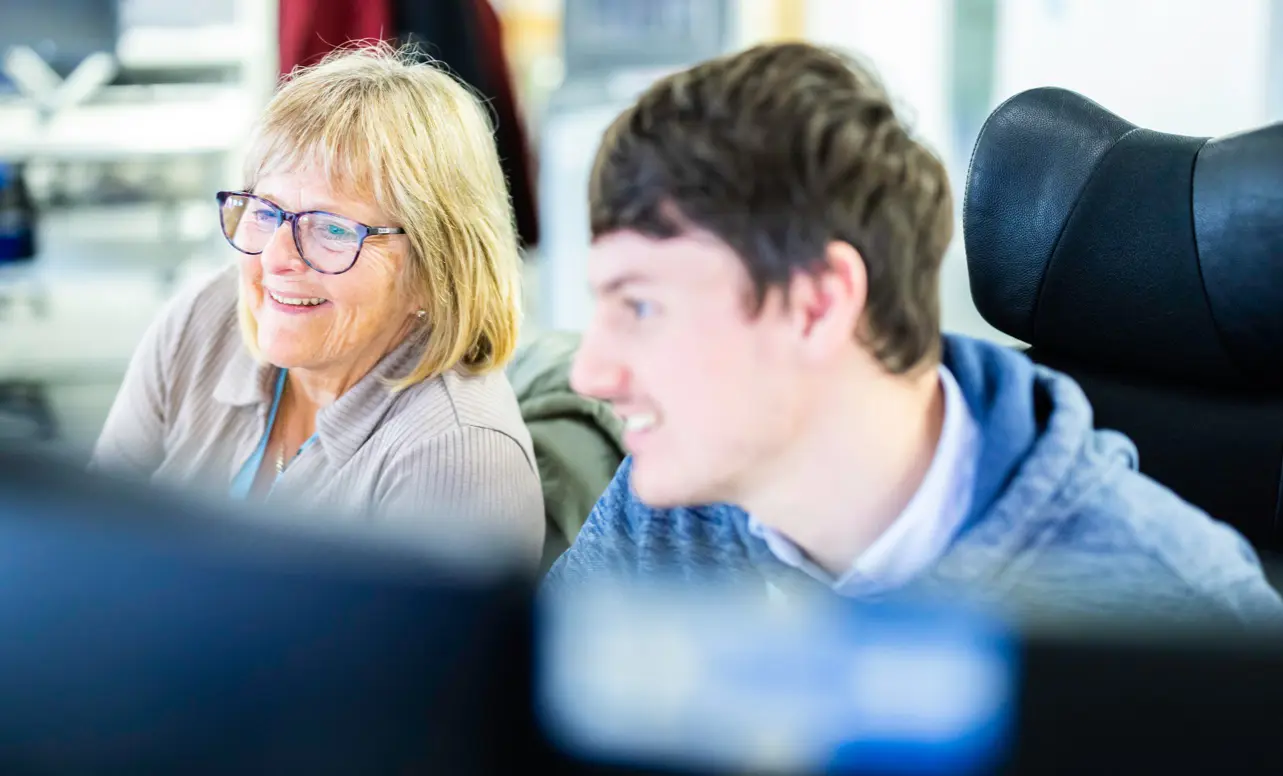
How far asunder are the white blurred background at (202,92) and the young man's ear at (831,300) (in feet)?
7.50

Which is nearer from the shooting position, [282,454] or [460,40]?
[282,454]

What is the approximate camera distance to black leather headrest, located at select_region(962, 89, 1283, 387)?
2.93ft

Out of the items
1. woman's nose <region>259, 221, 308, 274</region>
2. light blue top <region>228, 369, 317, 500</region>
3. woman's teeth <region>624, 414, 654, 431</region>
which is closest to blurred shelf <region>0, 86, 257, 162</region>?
light blue top <region>228, 369, 317, 500</region>

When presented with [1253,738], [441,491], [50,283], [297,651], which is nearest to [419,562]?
[297,651]

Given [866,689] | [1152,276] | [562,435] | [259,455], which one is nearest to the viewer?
[866,689]

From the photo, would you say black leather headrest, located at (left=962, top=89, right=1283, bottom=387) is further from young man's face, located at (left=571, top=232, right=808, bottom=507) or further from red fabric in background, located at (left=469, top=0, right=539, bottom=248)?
red fabric in background, located at (left=469, top=0, right=539, bottom=248)

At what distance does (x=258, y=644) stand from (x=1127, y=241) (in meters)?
0.71

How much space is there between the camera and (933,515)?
75cm

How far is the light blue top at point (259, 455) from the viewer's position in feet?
3.91

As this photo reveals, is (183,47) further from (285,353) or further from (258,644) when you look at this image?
(258,644)

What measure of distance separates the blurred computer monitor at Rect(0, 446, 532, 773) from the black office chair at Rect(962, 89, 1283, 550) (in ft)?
1.95

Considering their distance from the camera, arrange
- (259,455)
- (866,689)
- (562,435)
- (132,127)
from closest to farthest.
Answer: (866,689) → (259,455) → (562,435) → (132,127)

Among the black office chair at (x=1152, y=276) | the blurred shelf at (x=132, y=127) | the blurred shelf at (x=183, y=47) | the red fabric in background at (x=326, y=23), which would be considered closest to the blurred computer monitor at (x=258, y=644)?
the black office chair at (x=1152, y=276)

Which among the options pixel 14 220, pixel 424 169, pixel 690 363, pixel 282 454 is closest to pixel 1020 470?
pixel 690 363
